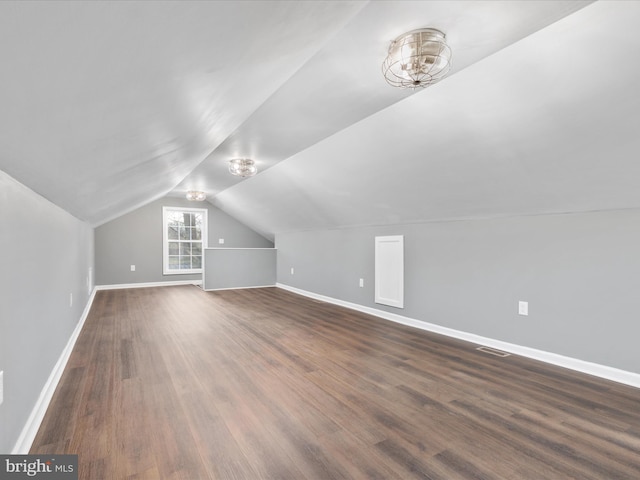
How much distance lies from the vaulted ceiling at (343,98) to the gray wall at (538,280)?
Answer: 20 centimetres

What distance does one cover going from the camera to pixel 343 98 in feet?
7.73

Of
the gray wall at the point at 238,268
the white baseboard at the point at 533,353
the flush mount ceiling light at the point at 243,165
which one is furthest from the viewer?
the gray wall at the point at 238,268

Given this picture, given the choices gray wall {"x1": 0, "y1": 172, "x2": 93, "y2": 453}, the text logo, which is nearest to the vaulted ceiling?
gray wall {"x1": 0, "y1": 172, "x2": 93, "y2": 453}

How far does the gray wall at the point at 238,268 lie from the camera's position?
7008 mm

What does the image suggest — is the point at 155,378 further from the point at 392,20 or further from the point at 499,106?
the point at 499,106

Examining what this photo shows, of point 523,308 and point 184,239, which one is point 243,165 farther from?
point 184,239

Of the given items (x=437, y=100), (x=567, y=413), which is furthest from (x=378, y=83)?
(x=567, y=413)

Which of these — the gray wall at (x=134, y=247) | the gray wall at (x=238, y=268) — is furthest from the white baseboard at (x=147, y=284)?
the gray wall at (x=238, y=268)

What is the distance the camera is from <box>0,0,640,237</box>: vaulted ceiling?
69 centimetres

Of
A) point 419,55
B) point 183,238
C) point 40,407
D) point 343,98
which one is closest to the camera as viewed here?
point 419,55

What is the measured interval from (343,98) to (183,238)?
6.89 m

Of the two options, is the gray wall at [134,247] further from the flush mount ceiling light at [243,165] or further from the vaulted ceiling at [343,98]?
the vaulted ceiling at [343,98]

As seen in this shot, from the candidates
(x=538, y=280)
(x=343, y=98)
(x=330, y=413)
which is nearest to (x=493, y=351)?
(x=538, y=280)

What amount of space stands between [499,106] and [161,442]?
2729mm
